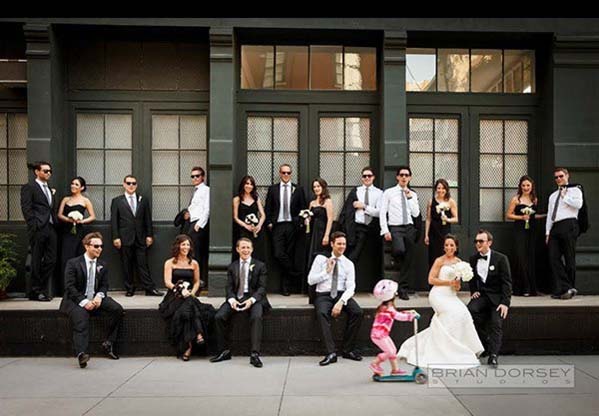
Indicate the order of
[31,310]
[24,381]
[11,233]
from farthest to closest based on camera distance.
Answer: [11,233] < [31,310] < [24,381]

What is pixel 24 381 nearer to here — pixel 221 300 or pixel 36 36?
pixel 221 300

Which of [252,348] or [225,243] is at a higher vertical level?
[225,243]

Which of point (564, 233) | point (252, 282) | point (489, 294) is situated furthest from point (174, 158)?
point (564, 233)

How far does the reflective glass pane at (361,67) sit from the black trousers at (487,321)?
4.45 meters

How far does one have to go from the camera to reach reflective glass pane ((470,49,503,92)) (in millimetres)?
10594

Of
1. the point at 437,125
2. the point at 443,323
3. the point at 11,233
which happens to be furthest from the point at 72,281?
the point at 437,125

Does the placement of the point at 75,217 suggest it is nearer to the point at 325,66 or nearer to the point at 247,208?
the point at 247,208

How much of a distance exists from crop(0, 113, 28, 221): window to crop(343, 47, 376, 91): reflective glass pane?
18.9 feet

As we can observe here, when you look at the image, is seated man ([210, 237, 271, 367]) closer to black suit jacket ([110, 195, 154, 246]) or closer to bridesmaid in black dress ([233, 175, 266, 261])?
bridesmaid in black dress ([233, 175, 266, 261])

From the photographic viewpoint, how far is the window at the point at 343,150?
10.5m

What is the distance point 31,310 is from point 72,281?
945 millimetres

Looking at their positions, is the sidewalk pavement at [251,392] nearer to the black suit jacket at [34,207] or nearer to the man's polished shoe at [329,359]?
the man's polished shoe at [329,359]

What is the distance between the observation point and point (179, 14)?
1.11 metres

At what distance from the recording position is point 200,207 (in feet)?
32.1
